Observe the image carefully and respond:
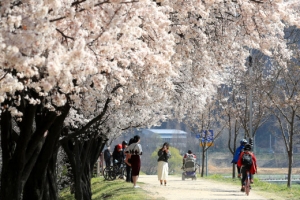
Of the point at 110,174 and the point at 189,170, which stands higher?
the point at 189,170

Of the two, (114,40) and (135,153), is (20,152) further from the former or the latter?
(135,153)

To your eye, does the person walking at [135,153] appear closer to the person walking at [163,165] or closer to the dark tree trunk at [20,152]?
the person walking at [163,165]

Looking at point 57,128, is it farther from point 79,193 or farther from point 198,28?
point 79,193

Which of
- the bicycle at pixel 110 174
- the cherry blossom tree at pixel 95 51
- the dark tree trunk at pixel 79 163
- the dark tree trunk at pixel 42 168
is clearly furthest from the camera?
the bicycle at pixel 110 174

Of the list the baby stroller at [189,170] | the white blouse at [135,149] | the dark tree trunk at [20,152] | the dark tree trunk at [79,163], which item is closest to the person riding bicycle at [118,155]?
the baby stroller at [189,170]

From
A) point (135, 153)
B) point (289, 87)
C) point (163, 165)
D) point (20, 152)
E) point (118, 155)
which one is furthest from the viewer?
point (118, 155)

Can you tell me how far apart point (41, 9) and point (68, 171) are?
24.1 meters

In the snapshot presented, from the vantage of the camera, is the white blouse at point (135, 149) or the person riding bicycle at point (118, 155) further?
the person riding bicycle at point (118, 155)

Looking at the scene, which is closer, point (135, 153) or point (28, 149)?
point (28, 149)

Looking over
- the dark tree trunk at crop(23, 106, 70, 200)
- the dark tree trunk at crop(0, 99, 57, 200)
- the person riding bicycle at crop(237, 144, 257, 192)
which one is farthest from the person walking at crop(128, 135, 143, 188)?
the dark tree trunk at crop(0, 99, 57, 200)

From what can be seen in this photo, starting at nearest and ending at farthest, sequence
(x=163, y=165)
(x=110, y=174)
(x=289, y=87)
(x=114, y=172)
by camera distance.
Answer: (x=163, y=165), (x=289, y=87), (x=114, y=172), (x=110, y=174)

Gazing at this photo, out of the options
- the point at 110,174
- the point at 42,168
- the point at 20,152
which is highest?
the point at 110,174

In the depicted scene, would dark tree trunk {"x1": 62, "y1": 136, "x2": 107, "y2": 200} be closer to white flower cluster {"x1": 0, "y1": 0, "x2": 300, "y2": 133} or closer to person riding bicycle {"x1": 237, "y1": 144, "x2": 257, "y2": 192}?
person riding bicycle {"x1": 237, "y1": 144, "x2": 257, "y2": 192}

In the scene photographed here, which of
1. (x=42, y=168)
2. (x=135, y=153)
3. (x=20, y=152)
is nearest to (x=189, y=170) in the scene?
(x=135, y=153)
